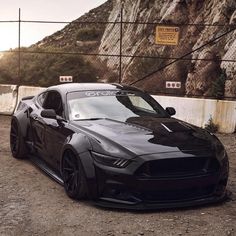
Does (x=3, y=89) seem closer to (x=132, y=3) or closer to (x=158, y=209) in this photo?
(x=158, y=209)

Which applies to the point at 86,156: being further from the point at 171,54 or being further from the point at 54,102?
the point at 171,54

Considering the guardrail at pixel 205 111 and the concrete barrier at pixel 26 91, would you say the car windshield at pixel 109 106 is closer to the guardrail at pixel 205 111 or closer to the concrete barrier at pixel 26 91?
the guardrail at pixel 205 111

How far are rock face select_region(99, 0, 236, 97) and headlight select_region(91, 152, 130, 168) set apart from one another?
26.0ft

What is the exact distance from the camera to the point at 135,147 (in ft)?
20.3

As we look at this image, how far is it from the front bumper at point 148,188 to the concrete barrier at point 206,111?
20.0 ft

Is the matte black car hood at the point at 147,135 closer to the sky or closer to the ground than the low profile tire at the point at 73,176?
closer to the sky

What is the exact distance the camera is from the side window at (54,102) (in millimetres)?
7907

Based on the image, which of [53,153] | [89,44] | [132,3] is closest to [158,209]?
[53,153]

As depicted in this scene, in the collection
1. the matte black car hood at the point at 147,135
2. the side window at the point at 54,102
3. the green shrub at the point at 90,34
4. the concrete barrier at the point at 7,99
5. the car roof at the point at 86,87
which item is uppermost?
the green shrub at the point at 90,34

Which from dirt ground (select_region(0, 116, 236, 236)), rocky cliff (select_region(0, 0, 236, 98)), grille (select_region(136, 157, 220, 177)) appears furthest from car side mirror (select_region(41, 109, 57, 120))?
rocky cliff (select_region(0, 0, 236, 98))

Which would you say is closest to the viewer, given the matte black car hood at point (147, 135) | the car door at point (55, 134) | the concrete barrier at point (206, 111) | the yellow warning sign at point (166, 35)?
the matte black car hood at point (147, 135)

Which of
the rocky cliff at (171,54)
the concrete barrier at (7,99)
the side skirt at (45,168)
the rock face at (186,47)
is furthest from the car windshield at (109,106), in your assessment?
the concrete barrier at (7,99)

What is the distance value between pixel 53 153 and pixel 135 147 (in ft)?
6.12

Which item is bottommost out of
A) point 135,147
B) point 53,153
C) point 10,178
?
point 10,178
